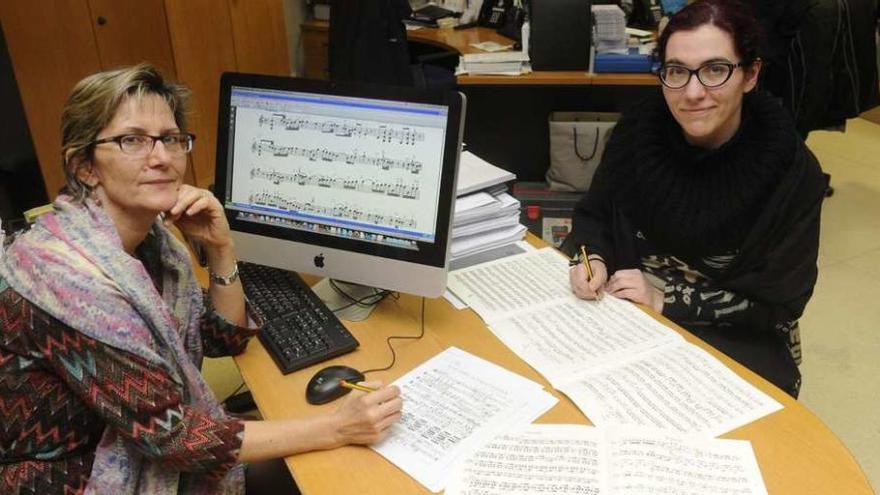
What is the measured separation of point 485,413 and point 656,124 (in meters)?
0.85

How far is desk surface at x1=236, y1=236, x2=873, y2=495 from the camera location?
3.33 feet

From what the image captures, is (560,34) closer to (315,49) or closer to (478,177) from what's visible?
(478,177)

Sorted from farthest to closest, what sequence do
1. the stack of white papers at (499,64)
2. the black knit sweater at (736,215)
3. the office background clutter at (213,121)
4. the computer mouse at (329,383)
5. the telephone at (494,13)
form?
the telephone at (494,13)
the stack of white papers at (499,64)
the office background clutter at (213,121)
the black knit sweater at (736,215)
the computer mouse at (329,383)

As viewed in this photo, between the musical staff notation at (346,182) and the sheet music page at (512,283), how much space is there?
0.28 metres

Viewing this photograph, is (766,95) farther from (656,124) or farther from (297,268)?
(297,268)

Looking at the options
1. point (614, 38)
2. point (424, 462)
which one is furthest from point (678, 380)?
point (614, 38)

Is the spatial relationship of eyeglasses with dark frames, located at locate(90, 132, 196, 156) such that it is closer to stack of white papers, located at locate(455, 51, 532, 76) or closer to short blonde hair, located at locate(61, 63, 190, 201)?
short blonde hair, located at locate(61, 63, 190, 201)

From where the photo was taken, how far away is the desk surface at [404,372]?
1015mm

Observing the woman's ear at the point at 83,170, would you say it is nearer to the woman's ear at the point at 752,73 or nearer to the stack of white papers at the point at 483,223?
the stack of white papers at the point at 483,223

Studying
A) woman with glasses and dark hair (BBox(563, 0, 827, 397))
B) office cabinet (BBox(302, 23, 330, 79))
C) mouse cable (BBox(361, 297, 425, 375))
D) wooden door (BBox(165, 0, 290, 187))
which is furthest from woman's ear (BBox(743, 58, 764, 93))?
office cabinet (BBox(302, 23, 330, 79))

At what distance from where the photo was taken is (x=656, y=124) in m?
1.64

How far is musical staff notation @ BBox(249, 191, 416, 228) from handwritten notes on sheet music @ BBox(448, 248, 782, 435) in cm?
24

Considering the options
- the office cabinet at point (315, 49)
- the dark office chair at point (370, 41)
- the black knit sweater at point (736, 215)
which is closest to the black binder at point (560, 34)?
the dark office chair at point (370, 41)

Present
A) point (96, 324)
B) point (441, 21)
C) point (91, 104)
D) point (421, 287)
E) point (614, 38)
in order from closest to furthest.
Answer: point (96, 324) → point (91, 104) → point (421, 287) → point (614, 38) → point (441, 21)
